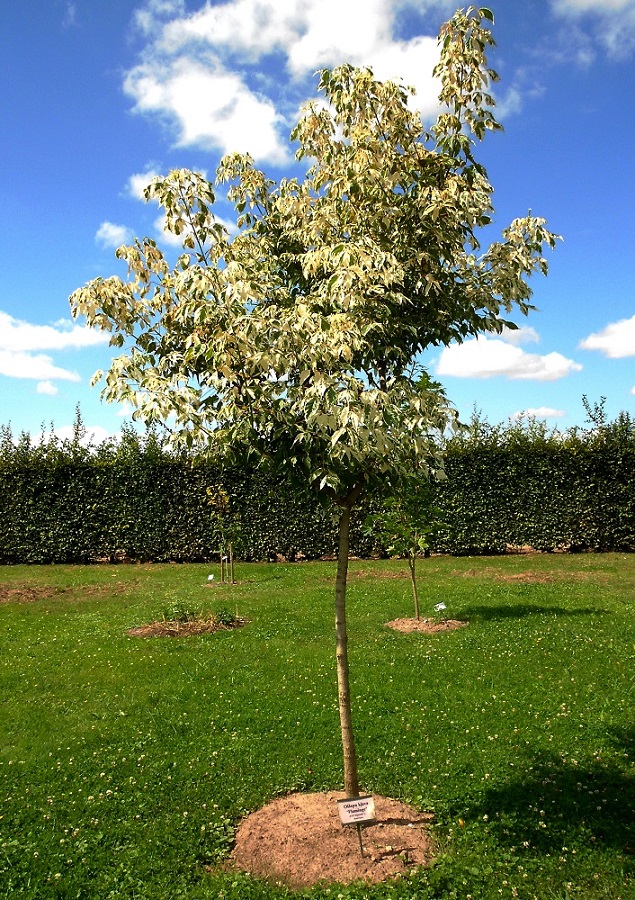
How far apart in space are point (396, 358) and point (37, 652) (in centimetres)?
742

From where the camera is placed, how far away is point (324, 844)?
4.78m

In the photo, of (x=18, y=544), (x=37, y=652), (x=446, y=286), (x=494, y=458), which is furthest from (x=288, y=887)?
(x=18, y=544)

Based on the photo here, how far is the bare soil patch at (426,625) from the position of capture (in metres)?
10.4

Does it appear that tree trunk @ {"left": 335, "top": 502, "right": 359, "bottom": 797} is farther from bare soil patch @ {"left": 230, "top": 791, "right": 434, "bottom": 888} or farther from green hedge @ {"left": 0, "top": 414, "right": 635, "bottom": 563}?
green hedge @ {"left": 0, "top": 414, "right": 635, "bottom": 563}

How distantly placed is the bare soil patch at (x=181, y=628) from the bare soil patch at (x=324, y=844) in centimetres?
543

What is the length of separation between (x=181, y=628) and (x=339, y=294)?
305 inches

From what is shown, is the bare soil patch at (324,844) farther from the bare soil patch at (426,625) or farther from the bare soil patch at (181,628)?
the bare soil patch at (181,628)

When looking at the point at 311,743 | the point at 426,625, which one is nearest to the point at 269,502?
the point at 426,625

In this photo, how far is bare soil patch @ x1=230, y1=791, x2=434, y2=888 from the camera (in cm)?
448

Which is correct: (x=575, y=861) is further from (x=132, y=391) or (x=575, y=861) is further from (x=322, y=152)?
(x=322, y=152)

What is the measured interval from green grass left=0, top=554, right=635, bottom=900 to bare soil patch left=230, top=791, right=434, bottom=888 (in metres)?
0.14

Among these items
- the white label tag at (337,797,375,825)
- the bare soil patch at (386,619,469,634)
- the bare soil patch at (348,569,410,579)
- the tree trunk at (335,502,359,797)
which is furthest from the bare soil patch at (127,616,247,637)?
the white label tag at (337,797,375,825)

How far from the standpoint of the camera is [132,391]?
172 inches

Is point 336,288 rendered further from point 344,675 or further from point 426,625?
point 426,625
